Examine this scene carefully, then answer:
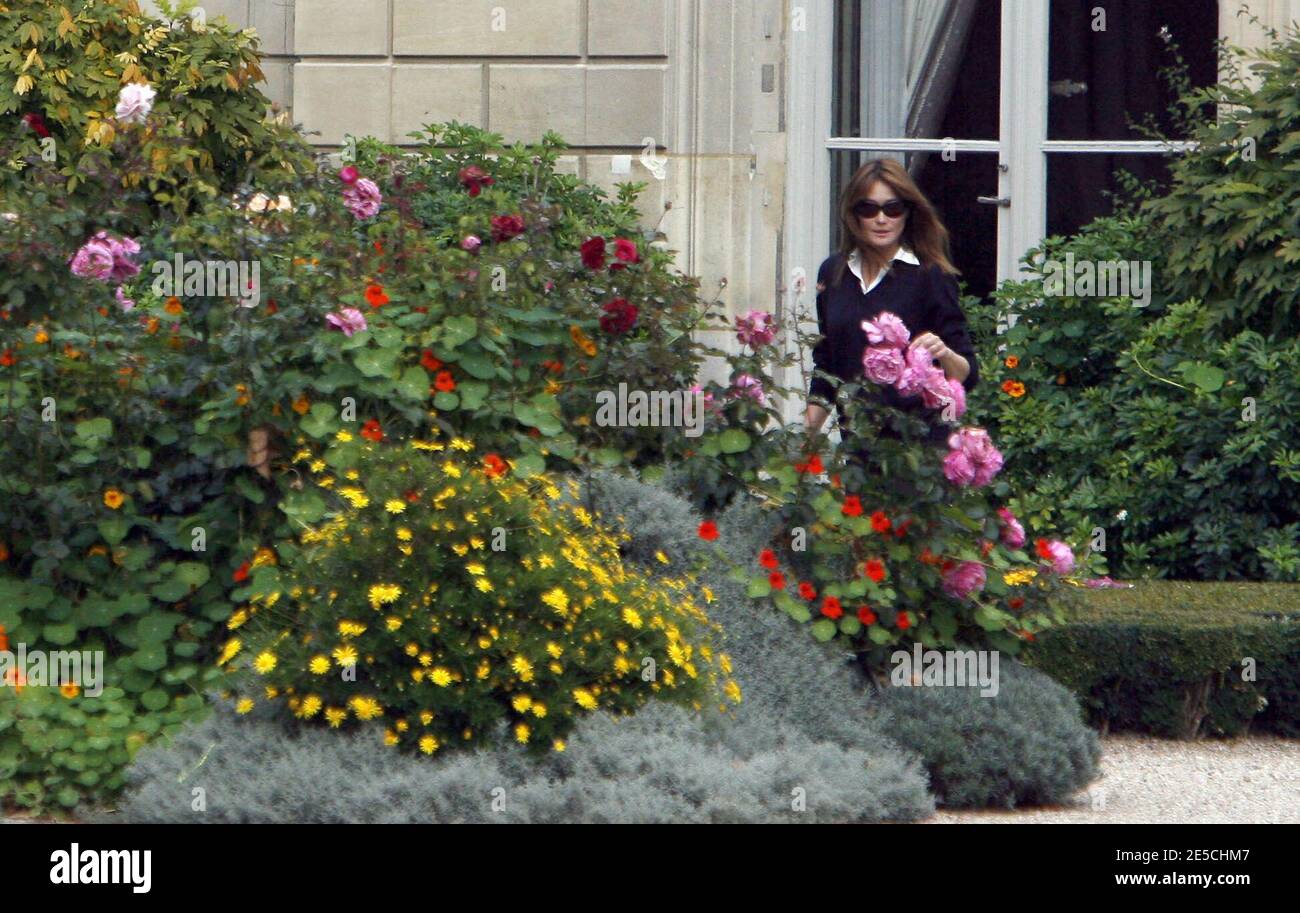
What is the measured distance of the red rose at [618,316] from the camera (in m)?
5.30

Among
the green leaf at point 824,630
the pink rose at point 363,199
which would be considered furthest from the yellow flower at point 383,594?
the pink rose at point 363,199

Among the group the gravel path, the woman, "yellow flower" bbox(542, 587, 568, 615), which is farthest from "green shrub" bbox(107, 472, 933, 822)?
the woman

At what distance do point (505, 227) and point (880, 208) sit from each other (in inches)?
49.2

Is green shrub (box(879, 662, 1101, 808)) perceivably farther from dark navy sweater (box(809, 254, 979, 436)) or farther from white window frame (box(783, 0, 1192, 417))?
white window frame (box(783, 0, 1192, 417))

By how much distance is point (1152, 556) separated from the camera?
7.13 meters

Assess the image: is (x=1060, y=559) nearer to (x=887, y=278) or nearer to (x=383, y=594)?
(x=887, y=278)

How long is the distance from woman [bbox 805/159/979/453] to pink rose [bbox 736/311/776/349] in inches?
13.7

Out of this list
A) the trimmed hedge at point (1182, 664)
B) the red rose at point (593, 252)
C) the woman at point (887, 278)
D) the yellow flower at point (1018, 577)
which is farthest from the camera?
the woman at point (887, 278)

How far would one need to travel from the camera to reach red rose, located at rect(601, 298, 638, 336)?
530 cm

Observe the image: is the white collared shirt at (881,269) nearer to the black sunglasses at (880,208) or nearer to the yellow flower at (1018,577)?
the black sunglasses at (880,208)

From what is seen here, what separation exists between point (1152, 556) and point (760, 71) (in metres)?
3.29

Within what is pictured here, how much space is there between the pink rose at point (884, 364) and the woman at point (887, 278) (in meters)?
0.55

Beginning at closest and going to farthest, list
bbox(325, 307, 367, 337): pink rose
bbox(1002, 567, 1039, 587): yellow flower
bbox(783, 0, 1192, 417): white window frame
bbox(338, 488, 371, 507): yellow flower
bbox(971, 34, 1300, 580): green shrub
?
bbox(338, 488, 371, 507): yellow flower
bbox(325, 307, 367, 337): pink rose
bbox(1002, 567, 1039, 587): yellow flower
bbox(971, 34, 1300, 580): green shrub
bbox(783, 0, 1192, 417): white window frame
